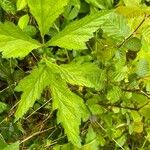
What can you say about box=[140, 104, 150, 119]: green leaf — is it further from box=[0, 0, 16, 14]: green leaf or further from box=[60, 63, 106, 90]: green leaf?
box=[0, 0, 16, 14]: green leaf

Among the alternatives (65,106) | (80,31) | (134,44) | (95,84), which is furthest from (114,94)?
(80,31)

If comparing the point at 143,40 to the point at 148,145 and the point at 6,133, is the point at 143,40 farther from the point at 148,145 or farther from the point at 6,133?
the point at 6,133

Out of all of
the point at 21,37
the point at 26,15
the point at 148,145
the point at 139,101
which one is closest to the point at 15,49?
the point at 21,37

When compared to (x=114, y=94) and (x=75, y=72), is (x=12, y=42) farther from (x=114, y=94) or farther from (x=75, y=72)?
(x=114, y=94)

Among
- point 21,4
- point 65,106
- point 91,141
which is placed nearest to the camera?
point 65,106

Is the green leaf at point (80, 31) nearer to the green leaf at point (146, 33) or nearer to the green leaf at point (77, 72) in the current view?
the green leaf at point (77, 72)
